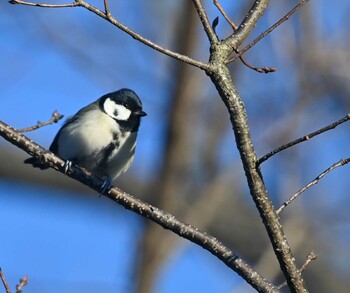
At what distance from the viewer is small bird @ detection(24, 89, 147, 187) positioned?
3.70 metres

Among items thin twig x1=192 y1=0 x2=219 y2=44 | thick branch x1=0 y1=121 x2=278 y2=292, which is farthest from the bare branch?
thick branch x1=0 y1=121 x2=278 y2=292

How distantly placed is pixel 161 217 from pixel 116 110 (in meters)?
1.58

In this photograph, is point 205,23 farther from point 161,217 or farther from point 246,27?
point 161,217

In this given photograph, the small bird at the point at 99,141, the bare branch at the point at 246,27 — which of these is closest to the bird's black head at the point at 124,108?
the small bird at the point at 99,141

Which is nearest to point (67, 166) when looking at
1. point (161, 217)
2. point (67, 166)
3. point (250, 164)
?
point (67, 166)

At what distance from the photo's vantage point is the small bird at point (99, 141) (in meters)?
3.70

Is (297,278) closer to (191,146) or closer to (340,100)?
(191,146)

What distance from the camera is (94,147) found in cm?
368

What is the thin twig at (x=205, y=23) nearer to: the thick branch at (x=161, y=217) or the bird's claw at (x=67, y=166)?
the thick branch at (x=161, y=217)

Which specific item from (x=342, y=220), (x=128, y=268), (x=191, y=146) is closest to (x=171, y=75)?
(x=191, y=146)

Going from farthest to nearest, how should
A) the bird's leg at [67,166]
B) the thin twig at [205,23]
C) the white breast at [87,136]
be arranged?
the white breast at [87,136]
the bird's leg at [67,166]
the thin twig at [205,23]

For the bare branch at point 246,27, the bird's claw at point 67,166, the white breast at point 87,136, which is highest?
the white breast at point 87,136

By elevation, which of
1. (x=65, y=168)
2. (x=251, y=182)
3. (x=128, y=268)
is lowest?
(x=251, y=182)

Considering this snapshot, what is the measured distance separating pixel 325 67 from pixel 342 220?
1671mm
